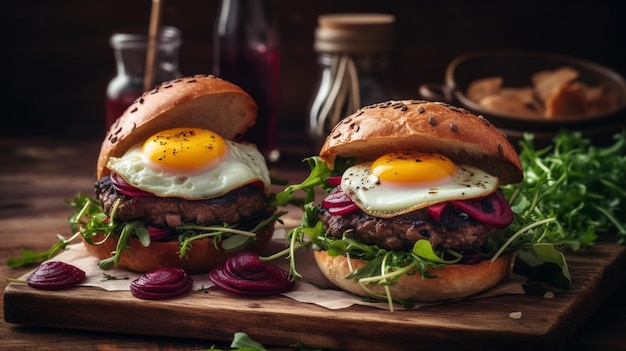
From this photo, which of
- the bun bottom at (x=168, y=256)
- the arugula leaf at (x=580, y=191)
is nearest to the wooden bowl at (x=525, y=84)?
the arugula leaf at (x=580, y=191)

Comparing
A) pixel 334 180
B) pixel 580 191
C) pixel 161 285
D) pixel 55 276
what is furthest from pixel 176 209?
pixel 580 191

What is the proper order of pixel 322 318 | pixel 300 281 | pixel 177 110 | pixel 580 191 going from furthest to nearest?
pixel 580 191
pixel 177 110
pixel 300 281
pixel 322 318

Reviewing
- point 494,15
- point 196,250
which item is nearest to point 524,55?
point 494,15

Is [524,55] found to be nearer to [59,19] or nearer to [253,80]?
[253,80]

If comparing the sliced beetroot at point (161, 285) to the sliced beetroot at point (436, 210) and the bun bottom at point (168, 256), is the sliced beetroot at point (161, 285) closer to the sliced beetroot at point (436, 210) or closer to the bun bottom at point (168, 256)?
the bun bottom at point (168, 256)

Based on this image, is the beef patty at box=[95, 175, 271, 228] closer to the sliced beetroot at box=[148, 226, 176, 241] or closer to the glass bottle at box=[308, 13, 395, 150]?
the sliced beetroot at box=[148, 226, 176, 241]

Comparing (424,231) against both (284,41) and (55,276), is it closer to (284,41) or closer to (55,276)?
(55,276)

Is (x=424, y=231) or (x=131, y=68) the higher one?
(x=131, y=68)
